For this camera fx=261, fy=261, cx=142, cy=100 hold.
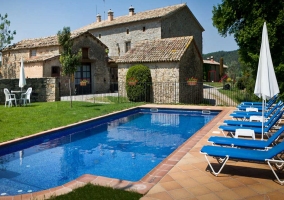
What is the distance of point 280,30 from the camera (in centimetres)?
1564

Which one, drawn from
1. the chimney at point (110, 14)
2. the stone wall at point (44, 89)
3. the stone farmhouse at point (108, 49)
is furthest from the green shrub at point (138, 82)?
the chimney at point (110, 14)

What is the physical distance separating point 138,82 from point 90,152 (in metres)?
10.9

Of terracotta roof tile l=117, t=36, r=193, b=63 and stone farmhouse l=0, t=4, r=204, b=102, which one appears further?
stone farmhouse l=0, t=4, r=204, b=102

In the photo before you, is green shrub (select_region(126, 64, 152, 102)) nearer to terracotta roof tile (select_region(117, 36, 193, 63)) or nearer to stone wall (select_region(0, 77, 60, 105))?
terracotta roof tile (select_region(117, 36, 193, 63))

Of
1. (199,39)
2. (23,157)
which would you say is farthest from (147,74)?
(199,39)

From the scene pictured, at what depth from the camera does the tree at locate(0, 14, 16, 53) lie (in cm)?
3594

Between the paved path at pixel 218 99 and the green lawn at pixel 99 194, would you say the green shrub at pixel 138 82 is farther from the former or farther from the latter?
the green lawn at pixel 99 194

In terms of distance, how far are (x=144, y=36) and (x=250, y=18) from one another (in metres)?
15.7

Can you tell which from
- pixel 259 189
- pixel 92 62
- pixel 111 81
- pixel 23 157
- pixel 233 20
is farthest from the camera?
pixel 111 81

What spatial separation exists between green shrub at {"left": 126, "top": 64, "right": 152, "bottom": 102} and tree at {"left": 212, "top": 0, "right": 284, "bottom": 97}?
236 inches

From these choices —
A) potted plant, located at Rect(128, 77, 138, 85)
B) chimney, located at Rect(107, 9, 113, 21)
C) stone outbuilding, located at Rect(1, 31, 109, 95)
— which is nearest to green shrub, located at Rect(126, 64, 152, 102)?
potted plant, located at Rect(128, 77, 138, 85)

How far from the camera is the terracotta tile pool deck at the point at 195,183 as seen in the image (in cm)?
381

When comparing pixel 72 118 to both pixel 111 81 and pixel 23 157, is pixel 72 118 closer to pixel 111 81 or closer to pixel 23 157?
pixel 23 157

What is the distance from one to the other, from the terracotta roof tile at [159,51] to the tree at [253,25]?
2862 mm
